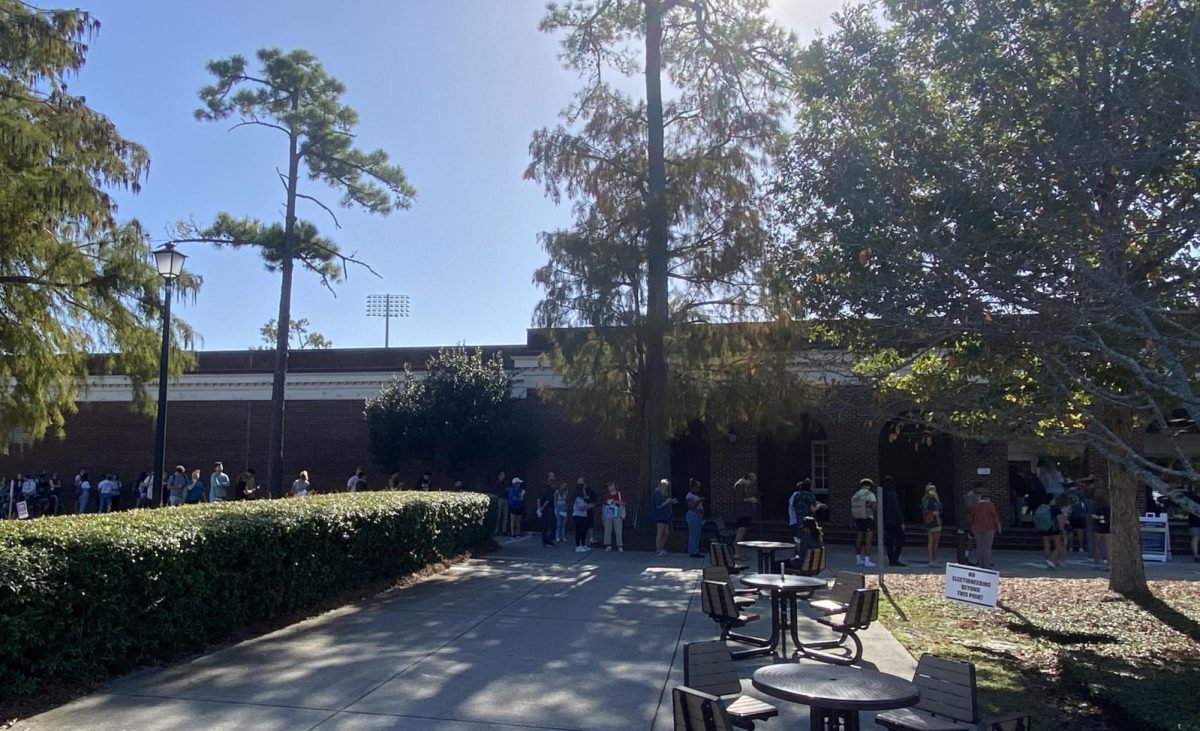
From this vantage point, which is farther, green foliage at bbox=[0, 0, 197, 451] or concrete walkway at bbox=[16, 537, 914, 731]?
green foliage at bbox=[0, 0, 197, 451]

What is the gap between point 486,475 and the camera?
27.9m

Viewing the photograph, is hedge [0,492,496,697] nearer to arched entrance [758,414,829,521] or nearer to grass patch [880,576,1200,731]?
grass patch [880,576,1200,731]

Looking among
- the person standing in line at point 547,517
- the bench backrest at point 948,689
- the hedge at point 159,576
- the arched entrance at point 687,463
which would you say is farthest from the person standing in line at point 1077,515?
the bench backrest at point 948,689

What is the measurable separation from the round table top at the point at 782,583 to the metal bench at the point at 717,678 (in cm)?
287

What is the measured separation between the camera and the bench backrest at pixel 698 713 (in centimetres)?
454

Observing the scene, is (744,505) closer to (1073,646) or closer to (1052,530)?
(1052,530)

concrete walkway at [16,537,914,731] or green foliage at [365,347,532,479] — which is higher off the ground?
green foliage at [365,347,532,479]

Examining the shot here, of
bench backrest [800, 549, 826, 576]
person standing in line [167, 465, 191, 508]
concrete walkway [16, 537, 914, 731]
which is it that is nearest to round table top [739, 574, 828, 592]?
concrete walkway [16, 537, 914, 731]

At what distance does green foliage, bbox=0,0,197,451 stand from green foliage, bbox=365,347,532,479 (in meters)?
9.25

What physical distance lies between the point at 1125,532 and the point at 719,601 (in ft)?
25.5

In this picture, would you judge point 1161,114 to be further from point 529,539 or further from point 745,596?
point 529,539

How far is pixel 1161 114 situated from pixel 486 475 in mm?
22603

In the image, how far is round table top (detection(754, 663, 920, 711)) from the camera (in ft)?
16.3

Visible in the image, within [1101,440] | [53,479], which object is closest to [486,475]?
[53,479]
